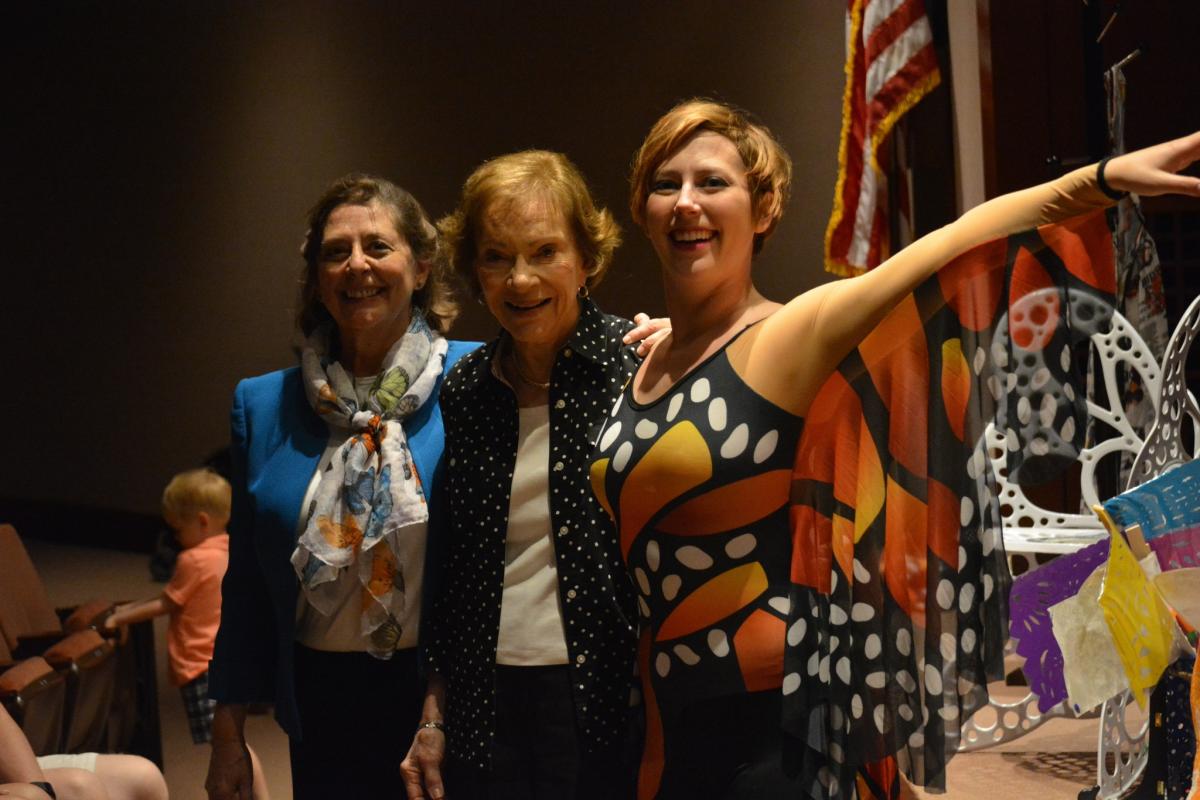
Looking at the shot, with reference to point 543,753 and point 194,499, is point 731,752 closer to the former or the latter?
point 543,753

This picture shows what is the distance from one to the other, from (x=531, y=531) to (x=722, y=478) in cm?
42

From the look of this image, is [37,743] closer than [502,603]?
No

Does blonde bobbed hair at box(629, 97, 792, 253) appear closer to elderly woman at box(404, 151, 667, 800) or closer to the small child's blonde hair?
elderly woman at box(404, 151, 667, 800)

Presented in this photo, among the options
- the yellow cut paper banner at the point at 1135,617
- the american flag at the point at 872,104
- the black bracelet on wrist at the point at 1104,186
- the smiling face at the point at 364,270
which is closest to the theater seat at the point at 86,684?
the smiling face at the point at 364,270

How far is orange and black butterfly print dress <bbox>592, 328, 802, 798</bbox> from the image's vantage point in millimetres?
1687

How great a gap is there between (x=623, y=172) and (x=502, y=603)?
18.4ft

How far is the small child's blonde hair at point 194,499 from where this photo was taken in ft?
16.2

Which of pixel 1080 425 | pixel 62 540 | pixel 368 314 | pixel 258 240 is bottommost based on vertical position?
pixel 62 540

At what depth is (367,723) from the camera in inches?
87.0

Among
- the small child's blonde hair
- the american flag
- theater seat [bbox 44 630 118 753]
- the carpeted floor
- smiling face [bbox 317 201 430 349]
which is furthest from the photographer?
the american flag

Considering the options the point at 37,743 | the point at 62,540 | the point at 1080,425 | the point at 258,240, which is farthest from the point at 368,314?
the point at 62,540

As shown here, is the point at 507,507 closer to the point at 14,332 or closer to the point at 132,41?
the point at 132,41

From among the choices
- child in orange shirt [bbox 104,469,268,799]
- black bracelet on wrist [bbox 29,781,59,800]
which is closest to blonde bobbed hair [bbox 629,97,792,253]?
black bracelet on wrist [bbox 29,781,59,800]

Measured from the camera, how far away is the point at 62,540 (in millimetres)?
10008
